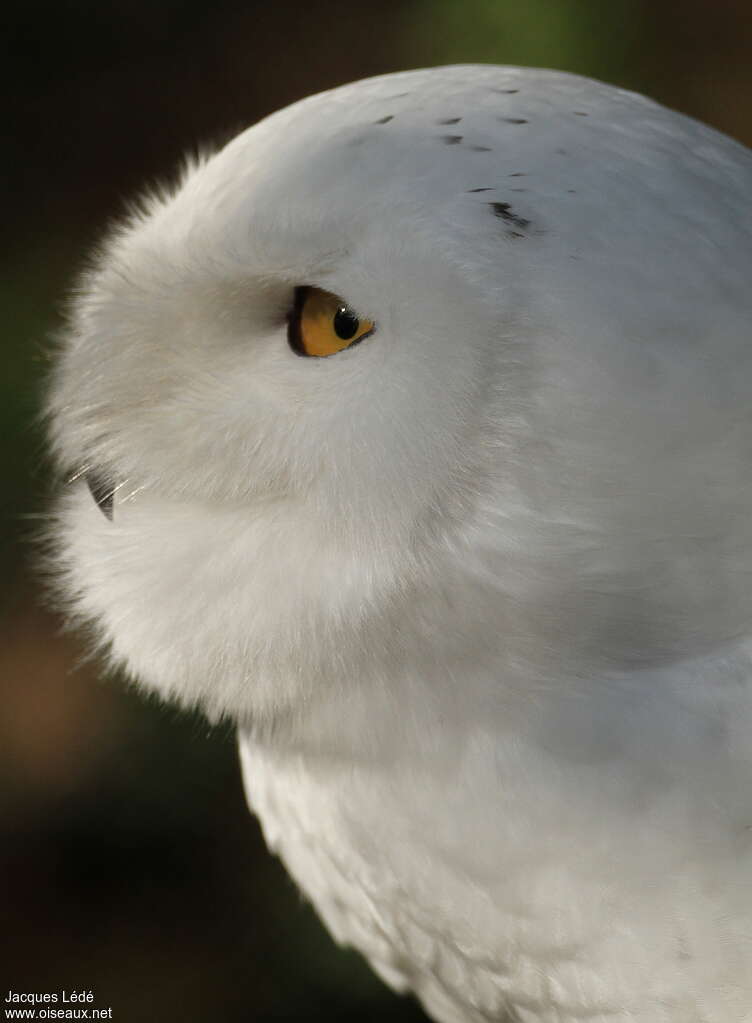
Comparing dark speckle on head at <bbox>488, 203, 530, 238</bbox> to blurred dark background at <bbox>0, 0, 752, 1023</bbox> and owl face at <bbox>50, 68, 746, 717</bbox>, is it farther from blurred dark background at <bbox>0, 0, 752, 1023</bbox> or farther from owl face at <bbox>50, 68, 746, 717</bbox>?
blurred dark background at <bbox>0, 0, 752, 1023</bbox>

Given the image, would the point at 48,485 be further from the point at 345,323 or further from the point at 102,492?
the point at 345,323

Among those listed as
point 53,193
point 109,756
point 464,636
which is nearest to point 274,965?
point 109,756

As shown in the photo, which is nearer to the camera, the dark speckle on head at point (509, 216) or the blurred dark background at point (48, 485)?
the dark speckle on head at point (509, 216)

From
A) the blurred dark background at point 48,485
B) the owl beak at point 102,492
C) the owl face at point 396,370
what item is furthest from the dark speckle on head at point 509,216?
the blurred dark background at point 48,485

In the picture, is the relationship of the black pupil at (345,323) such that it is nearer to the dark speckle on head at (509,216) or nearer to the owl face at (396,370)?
the owl face at (396,370)

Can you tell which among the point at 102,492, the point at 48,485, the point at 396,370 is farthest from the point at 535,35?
the point at 396,370

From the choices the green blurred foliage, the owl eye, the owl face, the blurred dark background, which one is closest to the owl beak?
the owl face

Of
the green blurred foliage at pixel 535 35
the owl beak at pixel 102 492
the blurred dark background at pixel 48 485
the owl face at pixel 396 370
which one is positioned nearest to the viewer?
the owl face at pixel 396 370
